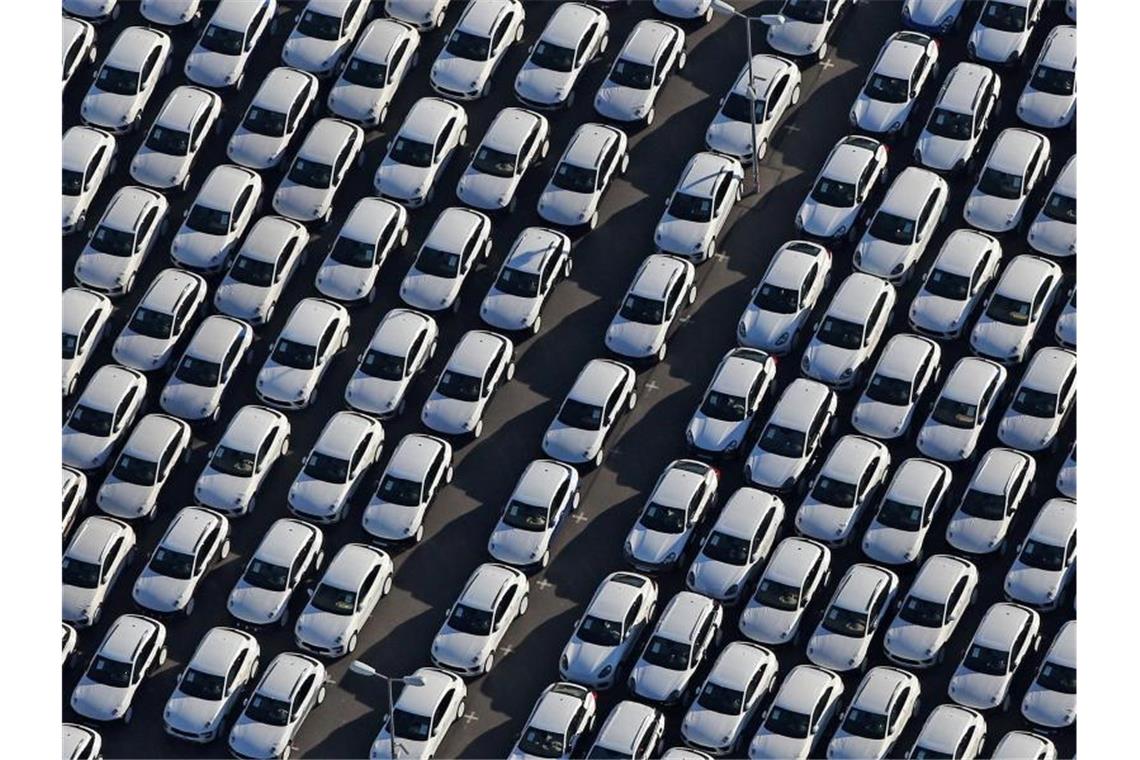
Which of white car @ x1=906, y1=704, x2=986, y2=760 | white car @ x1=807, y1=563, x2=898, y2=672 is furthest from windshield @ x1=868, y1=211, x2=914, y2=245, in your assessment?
white car @ x1=906, y1=704, x2=986, y2=760

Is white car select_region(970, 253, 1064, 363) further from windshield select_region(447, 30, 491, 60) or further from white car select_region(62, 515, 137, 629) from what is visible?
white car select_region(62, 515, 137, 629)

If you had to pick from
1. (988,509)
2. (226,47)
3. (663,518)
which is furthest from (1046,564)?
(226,47)

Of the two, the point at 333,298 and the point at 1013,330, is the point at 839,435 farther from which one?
the point at 333,298

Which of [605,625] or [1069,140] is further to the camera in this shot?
[1069,140]

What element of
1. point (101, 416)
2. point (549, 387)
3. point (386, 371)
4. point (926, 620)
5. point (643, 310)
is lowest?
point (101, 416)

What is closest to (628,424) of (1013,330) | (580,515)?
(580,515)

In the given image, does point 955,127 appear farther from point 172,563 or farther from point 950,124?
point 172,563
